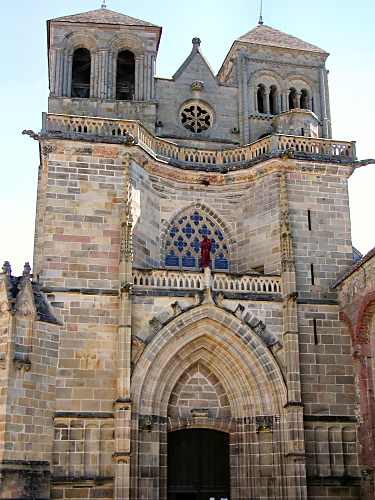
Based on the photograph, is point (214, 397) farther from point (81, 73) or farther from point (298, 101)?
point (81, 73)

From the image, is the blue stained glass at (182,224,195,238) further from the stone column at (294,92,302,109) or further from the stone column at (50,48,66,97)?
the stone column at (294,92,302,109)

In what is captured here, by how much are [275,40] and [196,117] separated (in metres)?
4.21

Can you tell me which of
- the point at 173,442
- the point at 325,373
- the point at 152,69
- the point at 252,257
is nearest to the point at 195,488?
the point at 173,442

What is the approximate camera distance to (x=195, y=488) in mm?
18422

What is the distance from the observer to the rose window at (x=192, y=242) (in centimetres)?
2080

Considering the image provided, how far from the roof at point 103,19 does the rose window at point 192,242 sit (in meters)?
6.53

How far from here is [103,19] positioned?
76.8 ft

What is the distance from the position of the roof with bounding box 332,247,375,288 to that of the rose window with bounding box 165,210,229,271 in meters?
3.20

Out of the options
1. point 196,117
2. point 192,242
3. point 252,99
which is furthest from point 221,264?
point 252,99

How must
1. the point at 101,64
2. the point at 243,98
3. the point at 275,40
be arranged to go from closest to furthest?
the point at 101,64 → the point at 243,98 → the point at 275,40

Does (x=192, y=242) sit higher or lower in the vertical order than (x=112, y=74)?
lower

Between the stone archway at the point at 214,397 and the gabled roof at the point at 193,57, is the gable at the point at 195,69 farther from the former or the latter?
the stone archway at the point at 214,397

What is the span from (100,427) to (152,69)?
11.1m

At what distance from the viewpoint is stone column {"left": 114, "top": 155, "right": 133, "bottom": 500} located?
16766 millimetres
